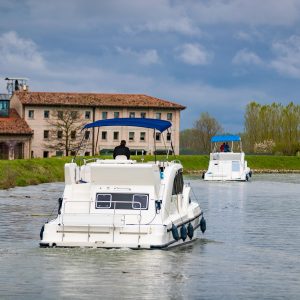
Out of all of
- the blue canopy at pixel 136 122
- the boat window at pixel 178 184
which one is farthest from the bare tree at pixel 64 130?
the boat window at pixel 178 184

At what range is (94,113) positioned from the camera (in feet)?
423

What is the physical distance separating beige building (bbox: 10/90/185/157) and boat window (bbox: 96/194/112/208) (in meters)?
97.7

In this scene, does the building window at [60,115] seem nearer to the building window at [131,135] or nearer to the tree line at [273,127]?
the building window at [131,135]

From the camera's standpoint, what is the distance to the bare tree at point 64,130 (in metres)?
120

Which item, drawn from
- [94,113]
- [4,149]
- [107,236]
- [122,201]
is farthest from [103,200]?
[94,113]

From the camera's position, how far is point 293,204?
46219 mm

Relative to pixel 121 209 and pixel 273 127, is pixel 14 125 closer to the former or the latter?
pixel 273 127

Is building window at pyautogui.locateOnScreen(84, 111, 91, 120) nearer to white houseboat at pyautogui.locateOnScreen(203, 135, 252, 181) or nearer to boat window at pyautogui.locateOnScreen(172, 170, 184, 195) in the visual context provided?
white houseboat at pyautogui.locateOnScreen(203, 135, 252, 181)

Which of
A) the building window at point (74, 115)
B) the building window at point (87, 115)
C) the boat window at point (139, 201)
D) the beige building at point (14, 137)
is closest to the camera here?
the boat window at point (139, 201)

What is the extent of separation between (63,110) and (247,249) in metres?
101

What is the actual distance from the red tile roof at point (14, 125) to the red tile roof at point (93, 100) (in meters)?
2.99

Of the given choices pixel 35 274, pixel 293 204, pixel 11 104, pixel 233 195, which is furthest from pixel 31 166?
pixel 11 104

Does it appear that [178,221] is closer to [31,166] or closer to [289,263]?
[289,263]

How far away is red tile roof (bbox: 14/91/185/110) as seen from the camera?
416 ft
